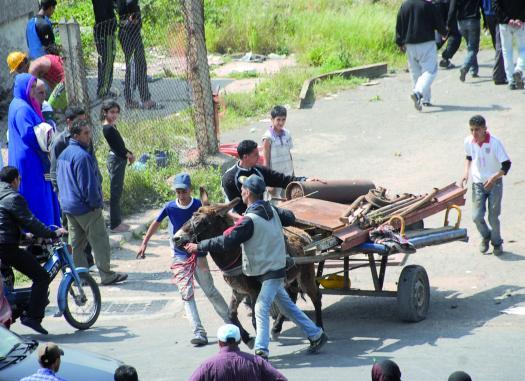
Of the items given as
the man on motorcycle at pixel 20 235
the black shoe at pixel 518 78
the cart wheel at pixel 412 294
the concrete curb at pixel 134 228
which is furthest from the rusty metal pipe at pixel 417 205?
the black shoe at pixel 518 78

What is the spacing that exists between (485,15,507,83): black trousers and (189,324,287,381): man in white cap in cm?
1304

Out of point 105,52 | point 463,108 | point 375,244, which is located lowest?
point 463,108

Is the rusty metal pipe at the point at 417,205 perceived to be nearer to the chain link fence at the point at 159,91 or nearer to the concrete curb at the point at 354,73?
the chain link fence at the point at 159,91

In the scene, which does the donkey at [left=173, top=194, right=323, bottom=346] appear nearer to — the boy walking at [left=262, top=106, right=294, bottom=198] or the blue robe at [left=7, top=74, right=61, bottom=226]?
the boy walking at [left=262, top=106, right=294, bottom=198]

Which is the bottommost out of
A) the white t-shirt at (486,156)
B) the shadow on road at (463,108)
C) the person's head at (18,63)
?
the shadow on road at (463,108)

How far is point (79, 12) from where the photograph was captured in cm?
2464

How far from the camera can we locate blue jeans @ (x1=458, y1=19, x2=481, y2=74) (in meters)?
19.6

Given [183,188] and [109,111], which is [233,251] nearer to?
[183,188]

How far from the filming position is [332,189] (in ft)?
36.3

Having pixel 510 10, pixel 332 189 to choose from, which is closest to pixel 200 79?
pixel 332 189

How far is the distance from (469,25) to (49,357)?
14636 millimetres

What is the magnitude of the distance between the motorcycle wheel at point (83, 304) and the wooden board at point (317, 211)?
212 cm

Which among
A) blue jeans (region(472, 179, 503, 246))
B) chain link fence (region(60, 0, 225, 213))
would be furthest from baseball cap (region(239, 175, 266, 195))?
chain link fence (region(60, 0, 225, 213))

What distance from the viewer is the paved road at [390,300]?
9.43 meters
